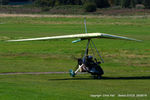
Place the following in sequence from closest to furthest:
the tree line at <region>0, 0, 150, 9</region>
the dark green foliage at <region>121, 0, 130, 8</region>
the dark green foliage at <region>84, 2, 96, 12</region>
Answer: the dark green foliage at <region>84, 2, 96, 12</region> → the tree line at <region>0, 0, 150, 9</region> → the dark green foliage at <region>121, 0, 130, 8</region>

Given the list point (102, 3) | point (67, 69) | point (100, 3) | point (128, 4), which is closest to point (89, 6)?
point (100, 3)

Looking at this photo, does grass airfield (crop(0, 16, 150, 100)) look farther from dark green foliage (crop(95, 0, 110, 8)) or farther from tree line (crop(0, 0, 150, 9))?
dark green foliage (crop(95, 0, 110, 8))

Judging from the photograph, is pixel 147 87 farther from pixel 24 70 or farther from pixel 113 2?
pixel 113 2

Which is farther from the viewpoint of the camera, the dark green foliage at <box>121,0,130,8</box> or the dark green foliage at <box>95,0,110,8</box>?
the dark green foliage at <box>95,0,110,8</box>

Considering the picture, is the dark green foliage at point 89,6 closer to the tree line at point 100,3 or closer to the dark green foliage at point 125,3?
the tree line at point 100,3

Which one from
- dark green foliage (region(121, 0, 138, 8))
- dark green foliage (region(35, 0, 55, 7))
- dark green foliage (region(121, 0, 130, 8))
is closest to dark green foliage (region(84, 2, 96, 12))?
dark green foliage (region(121, 0, 130, 8))

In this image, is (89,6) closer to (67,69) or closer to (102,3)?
(102,3)

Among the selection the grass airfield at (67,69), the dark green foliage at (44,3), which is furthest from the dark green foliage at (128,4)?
the grass airfield at (67,69)

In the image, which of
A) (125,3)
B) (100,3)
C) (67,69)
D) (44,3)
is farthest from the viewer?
(44,3)

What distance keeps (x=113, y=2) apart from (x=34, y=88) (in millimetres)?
100763

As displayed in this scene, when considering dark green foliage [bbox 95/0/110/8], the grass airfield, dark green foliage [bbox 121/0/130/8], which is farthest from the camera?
dark green foliage [bbox 95/0/110/8]

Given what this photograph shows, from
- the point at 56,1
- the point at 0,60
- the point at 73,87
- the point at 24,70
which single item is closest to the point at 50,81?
the point at 73,87

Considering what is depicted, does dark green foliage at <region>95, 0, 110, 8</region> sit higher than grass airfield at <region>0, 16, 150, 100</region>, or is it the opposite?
grass airfield at <region>0, 16, 150, 100</region>

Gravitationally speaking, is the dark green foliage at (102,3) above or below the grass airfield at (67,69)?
below
